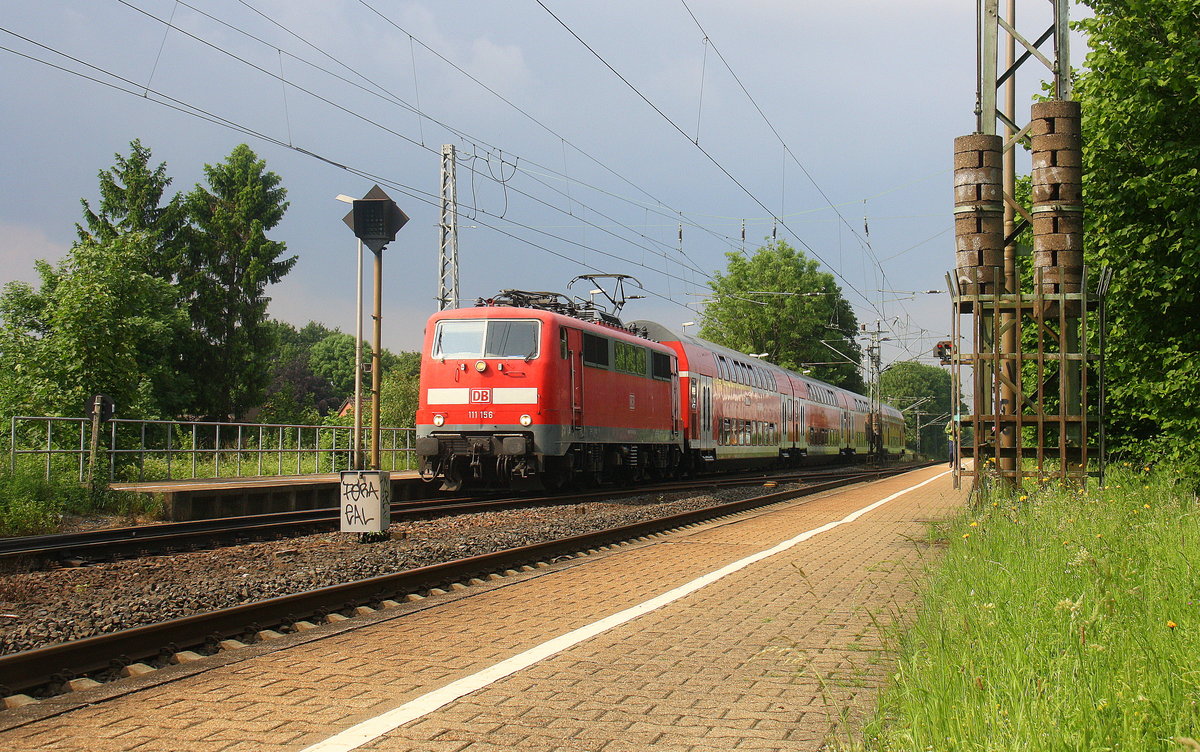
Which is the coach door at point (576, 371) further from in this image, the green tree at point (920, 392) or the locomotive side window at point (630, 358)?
the green tree at point (920, 392)

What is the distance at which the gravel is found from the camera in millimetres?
7301

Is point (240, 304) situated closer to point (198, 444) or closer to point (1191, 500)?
point (198, 444)

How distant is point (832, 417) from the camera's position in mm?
49500

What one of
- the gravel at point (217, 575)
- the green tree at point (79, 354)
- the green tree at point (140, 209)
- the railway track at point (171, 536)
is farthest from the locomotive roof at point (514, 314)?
the green tree at point (140, 209)

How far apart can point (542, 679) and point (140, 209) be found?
50.6 meters

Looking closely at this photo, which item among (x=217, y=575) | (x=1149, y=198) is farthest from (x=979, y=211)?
(x=217, y=575)

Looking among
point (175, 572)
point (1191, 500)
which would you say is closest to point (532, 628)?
point (175, 572)

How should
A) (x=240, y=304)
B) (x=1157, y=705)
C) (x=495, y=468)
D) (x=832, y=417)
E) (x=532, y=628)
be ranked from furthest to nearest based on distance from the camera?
1. (x=240, y=304)
2. (x=832, y=417)
3. (x=495, y=468)
4. (x=532, y=628)
5. (x=1157, y=705)

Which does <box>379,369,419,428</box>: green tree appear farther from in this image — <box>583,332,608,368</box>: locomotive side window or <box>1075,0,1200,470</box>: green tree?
<box>1075,0,1200,470</box>: green tree

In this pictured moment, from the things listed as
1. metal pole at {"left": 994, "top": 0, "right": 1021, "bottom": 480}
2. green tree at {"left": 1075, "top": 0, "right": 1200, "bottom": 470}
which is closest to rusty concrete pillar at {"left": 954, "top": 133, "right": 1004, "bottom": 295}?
metal pole at {"left": 994, "top": 0, "right": 1021, "bottom": 480}

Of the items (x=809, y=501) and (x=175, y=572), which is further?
(x=809, y=501)

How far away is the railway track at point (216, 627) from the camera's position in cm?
553

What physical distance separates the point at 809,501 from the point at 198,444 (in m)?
11.9

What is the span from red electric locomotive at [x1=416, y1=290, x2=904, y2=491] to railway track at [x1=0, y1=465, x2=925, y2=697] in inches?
297
